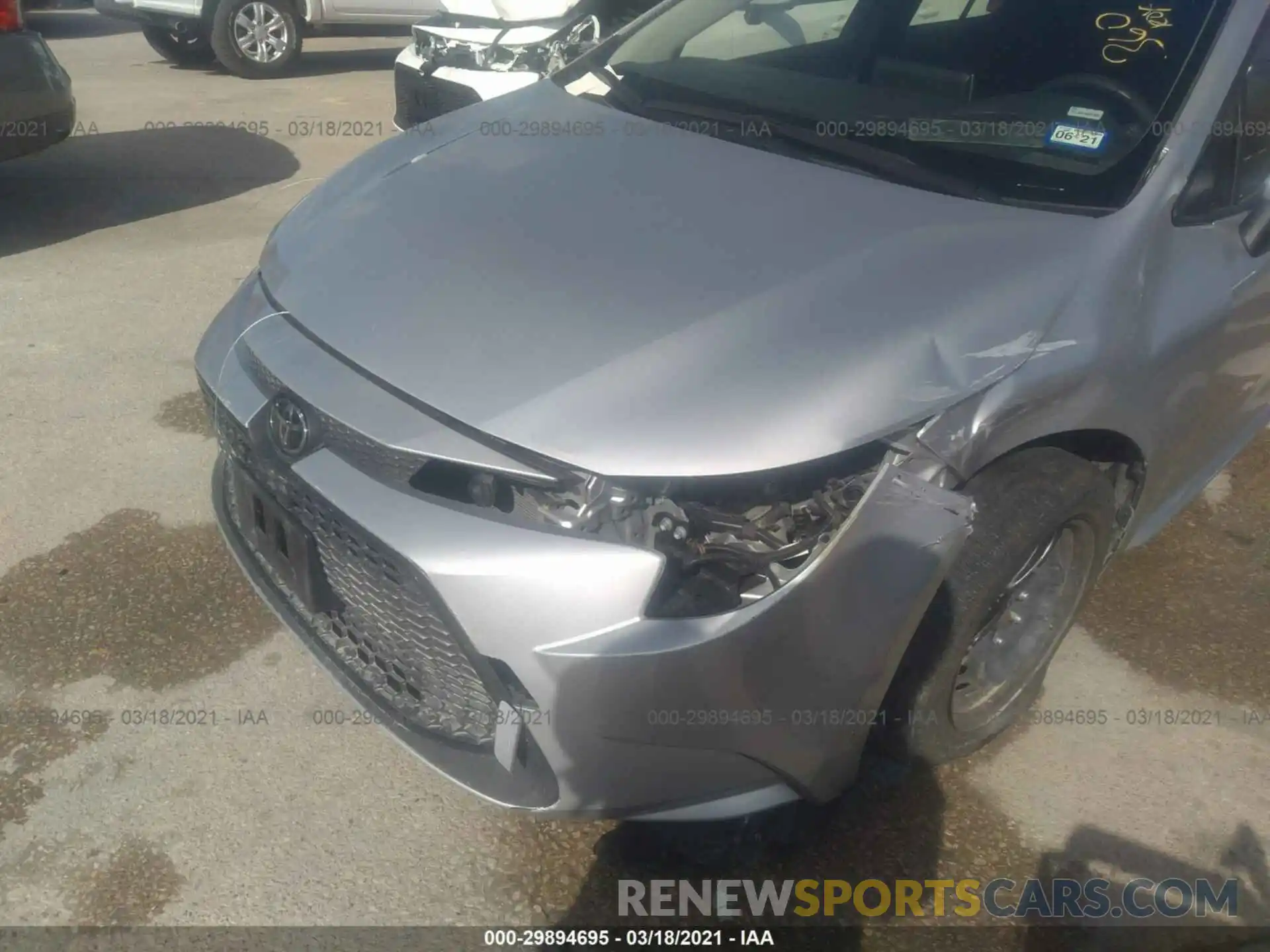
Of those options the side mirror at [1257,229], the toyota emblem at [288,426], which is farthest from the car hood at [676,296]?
the side mirror at [1257,229]

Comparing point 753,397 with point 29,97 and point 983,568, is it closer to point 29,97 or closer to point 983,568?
point 983,568

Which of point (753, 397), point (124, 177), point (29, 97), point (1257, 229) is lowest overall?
point (124, 177)

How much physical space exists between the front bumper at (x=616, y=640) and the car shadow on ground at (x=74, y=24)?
11.0 m

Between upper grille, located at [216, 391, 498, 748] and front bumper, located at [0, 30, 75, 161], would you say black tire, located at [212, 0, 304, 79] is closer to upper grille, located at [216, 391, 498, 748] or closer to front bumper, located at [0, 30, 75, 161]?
front bumper, located at [0, 30, 75, 161]

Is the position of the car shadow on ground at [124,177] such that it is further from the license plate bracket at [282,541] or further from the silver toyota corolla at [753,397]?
the license plate bracket at [282,541]

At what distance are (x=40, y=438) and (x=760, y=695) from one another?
2.79 m

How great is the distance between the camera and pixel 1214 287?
7.41 ft

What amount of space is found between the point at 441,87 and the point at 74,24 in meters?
9.15

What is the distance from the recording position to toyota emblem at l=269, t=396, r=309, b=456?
191 cm

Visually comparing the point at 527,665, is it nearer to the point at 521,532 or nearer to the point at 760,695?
the point at 521,532

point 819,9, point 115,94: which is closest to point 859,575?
point 819,9

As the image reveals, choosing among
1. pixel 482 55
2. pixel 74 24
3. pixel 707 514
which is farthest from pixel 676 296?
pixel 74 24

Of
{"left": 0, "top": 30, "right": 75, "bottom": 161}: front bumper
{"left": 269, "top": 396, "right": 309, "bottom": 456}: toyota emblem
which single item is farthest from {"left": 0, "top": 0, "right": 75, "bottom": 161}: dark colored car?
{"left": 269, "top": 396, "right": 309, "bottom": 456}: toyota emblem

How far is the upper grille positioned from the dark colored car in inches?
146
